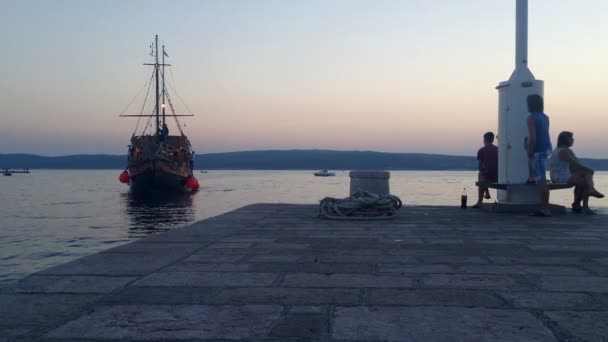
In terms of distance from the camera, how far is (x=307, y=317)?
2.90 m

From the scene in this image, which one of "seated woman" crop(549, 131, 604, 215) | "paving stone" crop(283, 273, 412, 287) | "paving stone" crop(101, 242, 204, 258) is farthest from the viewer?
"seated woman" crop(549, 131, 604, 215)

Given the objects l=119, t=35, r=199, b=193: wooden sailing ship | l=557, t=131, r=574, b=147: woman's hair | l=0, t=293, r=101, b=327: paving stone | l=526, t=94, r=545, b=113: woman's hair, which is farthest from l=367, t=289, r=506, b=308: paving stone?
l=119, t=35, r=199, b=193: wooden sailing ship

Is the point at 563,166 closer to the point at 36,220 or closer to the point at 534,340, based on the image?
the point at 534,340

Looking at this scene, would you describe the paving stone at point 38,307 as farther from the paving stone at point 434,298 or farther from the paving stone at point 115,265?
the paving stone at point 434,298

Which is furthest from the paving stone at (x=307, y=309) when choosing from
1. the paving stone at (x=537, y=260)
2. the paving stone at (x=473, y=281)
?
the paving stone at (x=537, y=260)

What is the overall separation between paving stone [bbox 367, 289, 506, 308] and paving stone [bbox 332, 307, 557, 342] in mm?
117

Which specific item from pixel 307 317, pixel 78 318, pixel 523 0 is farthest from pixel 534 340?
pixel 523 0

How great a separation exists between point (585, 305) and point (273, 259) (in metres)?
2.51

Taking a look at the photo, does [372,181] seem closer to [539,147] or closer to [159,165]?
[539,147]

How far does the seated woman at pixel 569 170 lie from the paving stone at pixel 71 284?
767 cm

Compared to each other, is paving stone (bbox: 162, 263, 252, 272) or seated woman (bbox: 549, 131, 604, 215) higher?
seated woman (bbox: 549, 131, 604, 215)

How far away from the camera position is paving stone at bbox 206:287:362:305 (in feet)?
10.6

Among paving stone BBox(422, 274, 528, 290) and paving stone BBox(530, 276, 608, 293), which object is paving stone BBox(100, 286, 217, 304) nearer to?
paving stone BBox(422, 274, 528, 290)

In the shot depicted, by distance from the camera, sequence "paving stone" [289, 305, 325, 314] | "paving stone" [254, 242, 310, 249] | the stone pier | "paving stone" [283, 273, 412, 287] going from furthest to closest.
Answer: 1. "paving stone" [254, 242, 310, 249]
2. "paving stone" [283, 273, 412, 287]
3. "paving stone" [289, 305, 325, 314]
4. the stone pier
